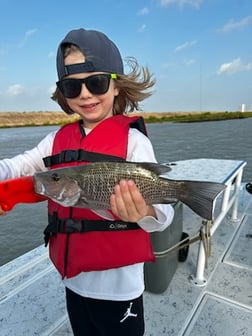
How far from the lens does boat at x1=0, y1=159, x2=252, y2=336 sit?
1.91 metres

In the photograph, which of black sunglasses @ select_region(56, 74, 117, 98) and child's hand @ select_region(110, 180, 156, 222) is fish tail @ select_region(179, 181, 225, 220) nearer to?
child's hand @ select_region(110, 180, 156, 222)

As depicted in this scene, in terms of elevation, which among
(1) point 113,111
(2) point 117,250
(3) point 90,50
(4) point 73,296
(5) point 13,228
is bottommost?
(5) point 13,228

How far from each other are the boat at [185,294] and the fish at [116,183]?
1225 millimetres

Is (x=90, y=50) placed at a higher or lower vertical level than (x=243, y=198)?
higher

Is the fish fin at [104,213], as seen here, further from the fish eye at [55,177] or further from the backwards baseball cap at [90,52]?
the backwards baseball cap at [90,52]

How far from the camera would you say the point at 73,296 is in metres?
1.31

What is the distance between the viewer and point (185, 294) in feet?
7.28

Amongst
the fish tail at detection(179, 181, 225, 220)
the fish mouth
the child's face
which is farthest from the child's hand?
the child's face

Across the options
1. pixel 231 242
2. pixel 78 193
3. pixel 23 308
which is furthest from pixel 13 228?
pixel 78 193

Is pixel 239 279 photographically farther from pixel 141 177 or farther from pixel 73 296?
pixel 141 177

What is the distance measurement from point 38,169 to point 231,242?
2.33m

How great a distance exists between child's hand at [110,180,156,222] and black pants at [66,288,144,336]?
422mm

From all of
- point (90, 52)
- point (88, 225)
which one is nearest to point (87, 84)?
point (90, 52)

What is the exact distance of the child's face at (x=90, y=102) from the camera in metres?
1.20
